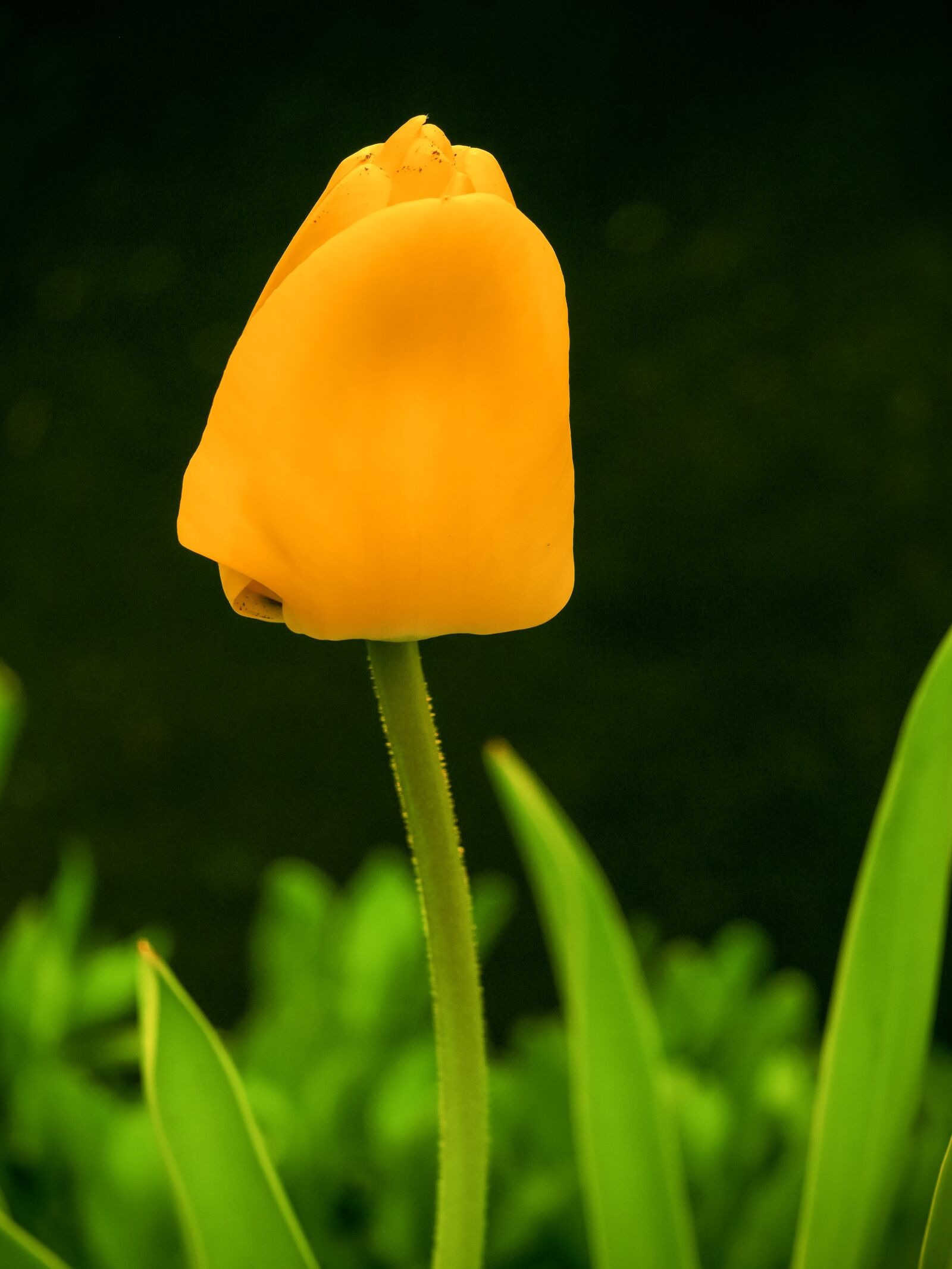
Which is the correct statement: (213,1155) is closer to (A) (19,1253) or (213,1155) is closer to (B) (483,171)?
(A) (19,1253)

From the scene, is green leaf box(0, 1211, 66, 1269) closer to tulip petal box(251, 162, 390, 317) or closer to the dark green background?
tulip petal box(251, 162, 390, 317)

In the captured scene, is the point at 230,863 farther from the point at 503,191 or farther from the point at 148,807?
the point at 503,191

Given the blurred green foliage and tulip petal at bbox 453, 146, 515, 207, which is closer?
tulip petal at bbox 453, 146, 515, 207

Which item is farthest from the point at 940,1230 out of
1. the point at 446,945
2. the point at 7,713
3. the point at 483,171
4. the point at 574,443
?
the point at 574,443

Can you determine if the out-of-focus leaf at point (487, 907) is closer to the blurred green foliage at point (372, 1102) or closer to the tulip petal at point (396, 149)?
the blurred green foliage at point (372, 1102)

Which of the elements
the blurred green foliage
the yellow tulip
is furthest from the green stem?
the blurred green foliage
